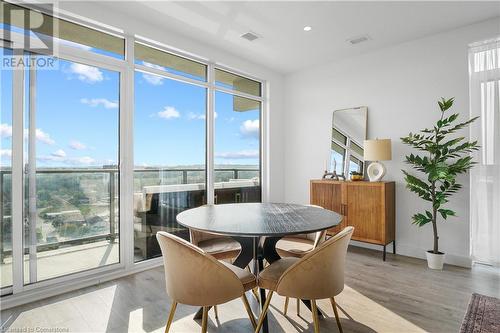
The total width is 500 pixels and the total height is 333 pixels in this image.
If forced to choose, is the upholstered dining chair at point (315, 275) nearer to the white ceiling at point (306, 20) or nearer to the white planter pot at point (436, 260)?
the white planter pot at point (436, 260)

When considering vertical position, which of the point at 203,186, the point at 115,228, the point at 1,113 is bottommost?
the point at 115,228

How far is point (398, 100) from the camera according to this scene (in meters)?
4.00

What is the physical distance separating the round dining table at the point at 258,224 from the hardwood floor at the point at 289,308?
24 centimetres

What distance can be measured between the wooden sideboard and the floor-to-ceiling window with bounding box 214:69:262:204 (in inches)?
54.3

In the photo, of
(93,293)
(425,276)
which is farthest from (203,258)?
(425,276)

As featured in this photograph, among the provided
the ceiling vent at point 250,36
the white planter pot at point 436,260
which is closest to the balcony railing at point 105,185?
the ceiling vent at point 250,36

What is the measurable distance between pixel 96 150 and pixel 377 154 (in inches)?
135

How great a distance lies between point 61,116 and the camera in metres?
2.85

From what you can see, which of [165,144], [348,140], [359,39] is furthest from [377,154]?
[165,144]

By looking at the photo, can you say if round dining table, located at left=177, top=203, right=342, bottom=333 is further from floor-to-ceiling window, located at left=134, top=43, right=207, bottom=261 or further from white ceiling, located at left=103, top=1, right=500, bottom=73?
white ceiling, located at left=103, top=1, right=500, bottom=73

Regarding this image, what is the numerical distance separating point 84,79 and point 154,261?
7.31 ft

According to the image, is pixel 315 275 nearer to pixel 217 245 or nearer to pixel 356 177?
pixel 217 245

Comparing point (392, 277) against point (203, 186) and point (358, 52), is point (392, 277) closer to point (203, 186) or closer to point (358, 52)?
point (203, 186)

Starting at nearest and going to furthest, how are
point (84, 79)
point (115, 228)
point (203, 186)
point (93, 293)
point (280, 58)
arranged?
1. point (93, 293)
2. point (84, 79)
3. point (115, 228)
4. point (203, 186)
5. point (280, 58)
